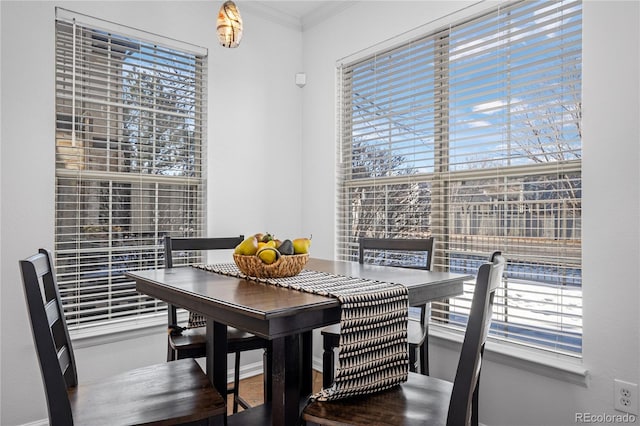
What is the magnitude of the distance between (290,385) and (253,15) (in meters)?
2.85

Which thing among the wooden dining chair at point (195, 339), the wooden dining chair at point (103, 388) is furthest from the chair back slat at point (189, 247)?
the wooden dining chair at point (103, 388)

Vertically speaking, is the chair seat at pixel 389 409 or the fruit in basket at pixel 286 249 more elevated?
the fruit in basket at pixel 286 249

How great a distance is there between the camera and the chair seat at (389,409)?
1189 millimetres

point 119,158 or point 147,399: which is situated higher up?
point 119,158

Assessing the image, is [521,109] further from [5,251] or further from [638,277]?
[5,251]

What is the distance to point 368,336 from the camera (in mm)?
1287

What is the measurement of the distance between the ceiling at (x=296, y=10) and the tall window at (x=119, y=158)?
0.59 m

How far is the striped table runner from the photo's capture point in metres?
1.25

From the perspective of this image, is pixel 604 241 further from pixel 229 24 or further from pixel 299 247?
pixel 229 24

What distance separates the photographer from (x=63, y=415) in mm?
1148

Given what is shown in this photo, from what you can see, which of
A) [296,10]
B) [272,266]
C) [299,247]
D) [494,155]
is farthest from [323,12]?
[272,266]

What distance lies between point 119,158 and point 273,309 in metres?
2.05

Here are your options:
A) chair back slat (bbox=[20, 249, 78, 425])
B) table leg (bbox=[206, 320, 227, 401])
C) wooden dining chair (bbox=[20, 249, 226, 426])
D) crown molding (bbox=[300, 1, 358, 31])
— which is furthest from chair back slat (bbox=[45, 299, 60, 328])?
crown molding (bbox=[300, 1, 358, 31])

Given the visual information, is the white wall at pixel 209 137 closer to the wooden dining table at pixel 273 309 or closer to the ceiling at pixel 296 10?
the ceiling at pixel 296 10
